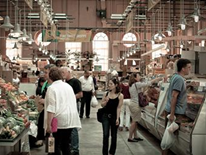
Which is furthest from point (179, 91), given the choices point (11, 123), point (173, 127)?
point (11, 123)

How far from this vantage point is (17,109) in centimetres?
639

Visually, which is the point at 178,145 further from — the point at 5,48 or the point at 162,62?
the point at 5,48

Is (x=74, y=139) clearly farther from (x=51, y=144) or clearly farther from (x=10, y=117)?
(x=51, y=144)

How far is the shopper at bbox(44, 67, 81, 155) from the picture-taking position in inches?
189

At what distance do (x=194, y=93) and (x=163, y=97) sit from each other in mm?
831

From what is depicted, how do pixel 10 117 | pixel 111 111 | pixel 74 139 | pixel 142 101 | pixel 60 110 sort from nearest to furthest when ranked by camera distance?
pixel 60 110 < pixel 10 117 < pixel 111 111 < pixel 74 139 < pixel 142 101

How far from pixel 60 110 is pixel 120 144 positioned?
3.70 m

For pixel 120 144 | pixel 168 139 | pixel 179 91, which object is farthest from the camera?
pixel 120 144

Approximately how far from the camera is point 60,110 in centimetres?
484

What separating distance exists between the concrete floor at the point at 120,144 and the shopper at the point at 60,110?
236 centimetres

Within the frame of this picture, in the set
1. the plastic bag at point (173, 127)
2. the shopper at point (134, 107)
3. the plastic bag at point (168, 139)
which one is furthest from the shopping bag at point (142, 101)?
the plastic bag at point (173, 127)

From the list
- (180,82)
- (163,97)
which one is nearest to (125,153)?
(163,97)

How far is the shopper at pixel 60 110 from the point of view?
479 centimetres

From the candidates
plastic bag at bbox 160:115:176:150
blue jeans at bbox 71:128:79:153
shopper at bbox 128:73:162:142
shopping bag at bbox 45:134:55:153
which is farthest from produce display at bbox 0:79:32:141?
shopper at bbox 128:73:162:142
